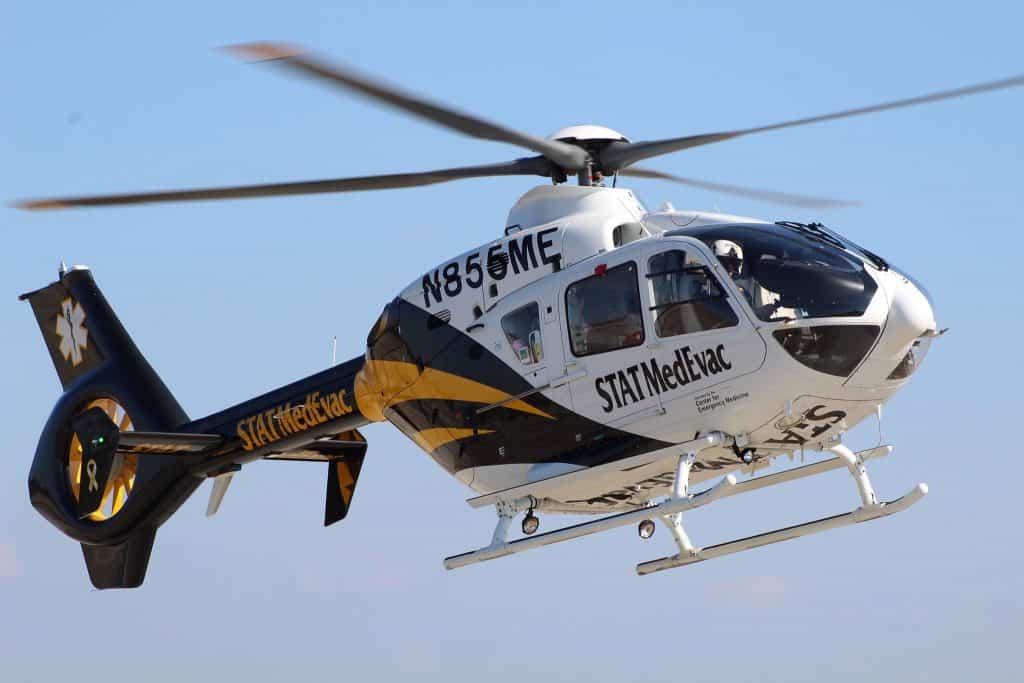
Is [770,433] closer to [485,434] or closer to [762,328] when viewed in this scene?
[762,328]

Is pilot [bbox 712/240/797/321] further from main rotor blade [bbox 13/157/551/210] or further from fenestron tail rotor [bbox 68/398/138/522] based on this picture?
fenestron tail rotor [bbox 68/398/138/522]

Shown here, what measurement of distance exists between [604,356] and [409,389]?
106 inches

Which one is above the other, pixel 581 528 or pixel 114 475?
pixel 114 475

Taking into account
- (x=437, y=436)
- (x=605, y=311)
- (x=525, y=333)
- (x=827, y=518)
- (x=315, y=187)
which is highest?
(x=315, y=187)

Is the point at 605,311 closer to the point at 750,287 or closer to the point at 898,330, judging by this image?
the point at 750,287

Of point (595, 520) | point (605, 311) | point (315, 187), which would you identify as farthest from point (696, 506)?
point (315, 187)

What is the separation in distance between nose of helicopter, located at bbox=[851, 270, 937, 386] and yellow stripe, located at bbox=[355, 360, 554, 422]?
3.26m

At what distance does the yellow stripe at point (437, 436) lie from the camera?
54.8 feet

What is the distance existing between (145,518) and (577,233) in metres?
7.43

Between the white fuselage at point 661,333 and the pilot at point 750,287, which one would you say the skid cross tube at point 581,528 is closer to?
Answer: the white fuselage at point 661,333

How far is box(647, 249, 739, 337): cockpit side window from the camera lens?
48.0 ft

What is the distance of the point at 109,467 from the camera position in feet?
64.0

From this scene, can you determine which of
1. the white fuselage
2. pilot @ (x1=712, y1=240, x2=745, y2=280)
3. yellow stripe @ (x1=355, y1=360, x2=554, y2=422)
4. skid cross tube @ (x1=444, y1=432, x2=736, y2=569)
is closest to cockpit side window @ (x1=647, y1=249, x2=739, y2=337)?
the white fuselage

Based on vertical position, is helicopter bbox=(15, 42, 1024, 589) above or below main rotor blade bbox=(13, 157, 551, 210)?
below
